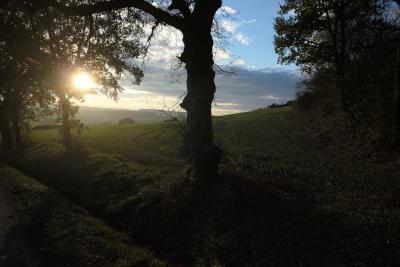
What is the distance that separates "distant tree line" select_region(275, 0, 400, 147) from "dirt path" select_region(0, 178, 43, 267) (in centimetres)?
1843

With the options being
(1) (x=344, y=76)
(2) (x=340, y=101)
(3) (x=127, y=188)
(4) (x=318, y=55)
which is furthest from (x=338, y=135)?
(3) (x=127, y=188)

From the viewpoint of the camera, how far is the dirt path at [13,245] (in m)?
11.0

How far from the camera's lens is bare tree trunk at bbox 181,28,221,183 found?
1467 centimetres

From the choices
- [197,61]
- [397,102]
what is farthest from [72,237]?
[397,102]

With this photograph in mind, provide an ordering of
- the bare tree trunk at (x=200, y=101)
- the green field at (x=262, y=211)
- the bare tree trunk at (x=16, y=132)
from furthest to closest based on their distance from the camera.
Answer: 1. the bare tree trunk at (x=16, y=132)
2. the bare tree trunk at (x=200, y=101)
3. the green field at (x=262, y=211)

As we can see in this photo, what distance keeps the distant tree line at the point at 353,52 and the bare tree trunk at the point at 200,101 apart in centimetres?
1205

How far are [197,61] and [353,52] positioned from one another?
19.3 metres

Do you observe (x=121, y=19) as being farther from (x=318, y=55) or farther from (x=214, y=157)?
(x=318, y=55)

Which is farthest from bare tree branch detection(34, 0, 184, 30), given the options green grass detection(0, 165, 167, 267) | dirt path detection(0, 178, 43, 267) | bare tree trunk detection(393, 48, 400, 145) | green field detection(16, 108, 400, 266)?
bare tree trunk detection(393, 48, 400, 145)

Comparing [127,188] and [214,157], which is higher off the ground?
[214,157]

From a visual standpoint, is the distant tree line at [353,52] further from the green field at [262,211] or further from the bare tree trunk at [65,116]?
the bare tree trunk at [65,116]

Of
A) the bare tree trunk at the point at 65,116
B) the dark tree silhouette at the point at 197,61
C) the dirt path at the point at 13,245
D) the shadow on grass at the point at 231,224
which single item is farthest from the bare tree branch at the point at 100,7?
the bare tree trunk at the point at 65,116

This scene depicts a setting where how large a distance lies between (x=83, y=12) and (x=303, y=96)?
47.3 metres

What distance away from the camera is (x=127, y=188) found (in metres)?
18.7
